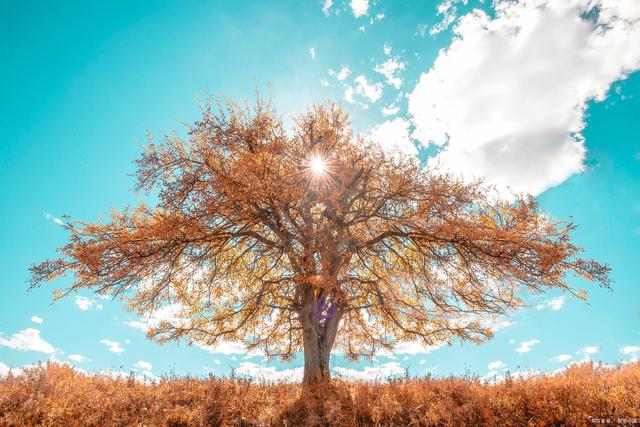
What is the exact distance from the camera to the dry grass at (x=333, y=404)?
7.47 metres

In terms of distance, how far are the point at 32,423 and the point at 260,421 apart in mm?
4750

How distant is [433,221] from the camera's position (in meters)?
11.4

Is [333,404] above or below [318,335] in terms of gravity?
below

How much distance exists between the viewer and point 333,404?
8570mm

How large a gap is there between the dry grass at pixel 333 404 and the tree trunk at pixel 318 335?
6.28ft

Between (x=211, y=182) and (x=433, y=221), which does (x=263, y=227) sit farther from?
(x=433, y=221)

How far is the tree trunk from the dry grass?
6.28 feet

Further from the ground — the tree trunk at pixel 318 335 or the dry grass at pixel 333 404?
the tree trunk at pixel 318 335

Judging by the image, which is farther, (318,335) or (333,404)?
(318,335)

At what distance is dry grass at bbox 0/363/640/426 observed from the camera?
7.47 metres

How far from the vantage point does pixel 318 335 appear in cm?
1256

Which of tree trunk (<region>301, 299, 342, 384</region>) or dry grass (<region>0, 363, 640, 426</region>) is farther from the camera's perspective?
tree trunk (<region>301, 299, 342, 384</region>)

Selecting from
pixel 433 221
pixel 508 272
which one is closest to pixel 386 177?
pixel 433 221

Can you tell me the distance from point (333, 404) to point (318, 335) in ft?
13.2
